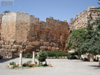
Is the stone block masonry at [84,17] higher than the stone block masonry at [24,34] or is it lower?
higher

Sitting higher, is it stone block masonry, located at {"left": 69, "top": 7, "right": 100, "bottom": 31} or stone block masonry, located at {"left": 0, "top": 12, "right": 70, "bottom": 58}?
stone block masonry, located at {"left": 69, "top": 7, "right": 100, "bottom": 31}

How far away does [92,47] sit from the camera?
12133 millimetres

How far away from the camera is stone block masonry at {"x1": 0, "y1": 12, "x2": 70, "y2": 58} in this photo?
84.3 ft

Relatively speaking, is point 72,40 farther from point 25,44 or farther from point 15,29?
point 15,29

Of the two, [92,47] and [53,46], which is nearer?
[92,47]

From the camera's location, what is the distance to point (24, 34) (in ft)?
87.3

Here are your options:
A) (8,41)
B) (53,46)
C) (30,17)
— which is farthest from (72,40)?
(8,41)

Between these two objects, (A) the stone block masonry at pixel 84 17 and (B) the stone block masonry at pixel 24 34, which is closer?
(B) the stone block masonry at pixel 24 34

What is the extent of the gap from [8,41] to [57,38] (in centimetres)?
1224

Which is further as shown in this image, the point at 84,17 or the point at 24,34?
the point at 84,17

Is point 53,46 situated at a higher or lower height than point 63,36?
lower

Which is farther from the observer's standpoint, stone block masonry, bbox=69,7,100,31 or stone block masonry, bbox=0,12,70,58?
stone block masonry, bbox=69,7,100,31

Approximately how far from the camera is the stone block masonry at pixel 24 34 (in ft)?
84.3

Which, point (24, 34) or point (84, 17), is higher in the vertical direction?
point (84, 17)
